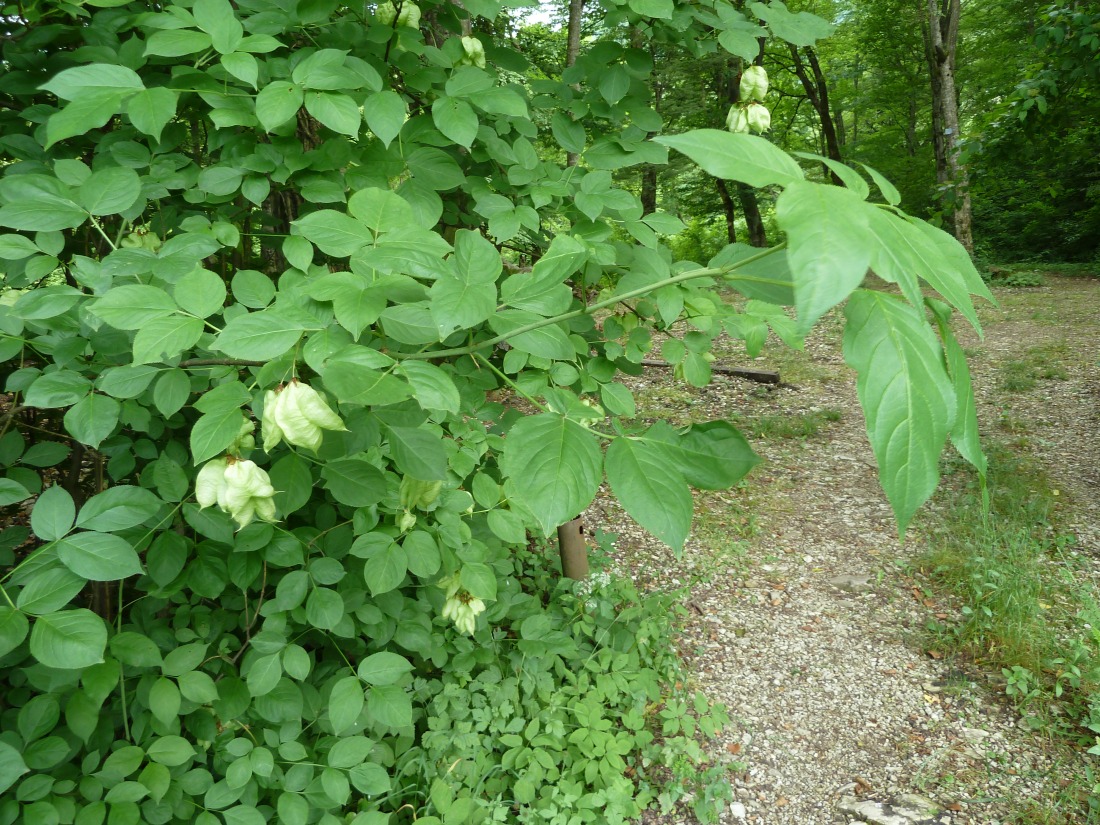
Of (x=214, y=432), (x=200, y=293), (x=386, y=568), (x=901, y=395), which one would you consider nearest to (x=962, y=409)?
(x=901, y=395)

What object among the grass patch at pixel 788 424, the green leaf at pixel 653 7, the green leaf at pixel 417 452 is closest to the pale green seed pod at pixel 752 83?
the green leaf at pixel 653 7

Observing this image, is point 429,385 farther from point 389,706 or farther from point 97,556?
point 389,706

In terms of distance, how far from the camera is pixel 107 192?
1.23 meters

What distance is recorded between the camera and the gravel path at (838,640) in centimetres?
252

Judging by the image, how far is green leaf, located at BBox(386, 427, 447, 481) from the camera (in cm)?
95

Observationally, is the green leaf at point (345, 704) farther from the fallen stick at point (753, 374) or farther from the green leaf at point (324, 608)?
the fallen stick at point (753, 374)

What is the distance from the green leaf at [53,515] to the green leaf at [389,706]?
2.72 ft

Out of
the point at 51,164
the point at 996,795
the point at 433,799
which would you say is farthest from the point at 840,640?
the point at 51,164

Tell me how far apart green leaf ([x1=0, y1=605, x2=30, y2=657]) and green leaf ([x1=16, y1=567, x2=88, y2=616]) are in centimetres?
2

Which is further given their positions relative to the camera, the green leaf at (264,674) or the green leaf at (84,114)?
the green leaf at (264,674)

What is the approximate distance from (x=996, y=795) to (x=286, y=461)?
2.84 meters

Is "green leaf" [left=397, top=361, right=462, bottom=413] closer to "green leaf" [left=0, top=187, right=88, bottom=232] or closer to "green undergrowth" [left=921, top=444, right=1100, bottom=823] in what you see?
"green leaf" [left=0, top=187, right=88, bottom=232]

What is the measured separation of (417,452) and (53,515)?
2.47 ft

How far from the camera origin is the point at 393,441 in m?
0.95
